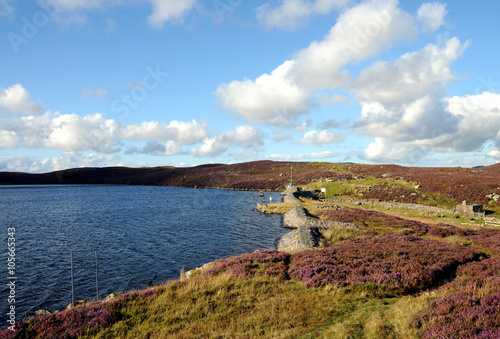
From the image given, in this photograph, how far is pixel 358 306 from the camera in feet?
40.5

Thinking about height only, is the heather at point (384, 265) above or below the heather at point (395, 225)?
above

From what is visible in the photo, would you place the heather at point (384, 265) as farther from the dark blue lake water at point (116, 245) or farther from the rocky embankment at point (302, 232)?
the dark blue lake water at point (116, 245)

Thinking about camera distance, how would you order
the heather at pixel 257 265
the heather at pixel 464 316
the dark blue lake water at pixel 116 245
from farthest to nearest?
the dark blue lake water at pixel 116 245, the heather at pixel 257 265, the heather at pixel 464 316

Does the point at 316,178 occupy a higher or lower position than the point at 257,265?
higher

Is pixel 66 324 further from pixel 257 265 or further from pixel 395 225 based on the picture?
pixel 395 225

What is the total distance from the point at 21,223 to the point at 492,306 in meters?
59.0

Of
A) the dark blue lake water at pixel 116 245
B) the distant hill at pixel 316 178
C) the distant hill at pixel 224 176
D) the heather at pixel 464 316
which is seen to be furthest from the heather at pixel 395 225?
the distant hill at pixel 224 176

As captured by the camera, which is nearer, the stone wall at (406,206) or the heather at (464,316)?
the heather at (464,316)

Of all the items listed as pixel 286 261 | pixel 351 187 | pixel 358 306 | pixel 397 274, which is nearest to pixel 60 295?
pixel 286 261

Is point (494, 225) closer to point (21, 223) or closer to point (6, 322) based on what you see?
point (6, 322)

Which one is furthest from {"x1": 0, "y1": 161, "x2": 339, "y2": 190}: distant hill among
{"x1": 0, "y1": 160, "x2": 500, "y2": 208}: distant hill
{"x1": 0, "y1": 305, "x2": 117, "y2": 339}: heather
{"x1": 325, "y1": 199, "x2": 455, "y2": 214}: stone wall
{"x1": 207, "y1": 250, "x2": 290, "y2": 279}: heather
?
{"x1": 0, "y1": 305, "x2": 117, "y2": 339}: heather

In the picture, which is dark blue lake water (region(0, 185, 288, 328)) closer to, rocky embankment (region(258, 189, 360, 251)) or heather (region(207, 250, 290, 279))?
rocky embankment (region(258, 189, 360, 251))

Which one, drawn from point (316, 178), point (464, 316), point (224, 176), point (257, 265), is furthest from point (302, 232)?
point (224, 176)

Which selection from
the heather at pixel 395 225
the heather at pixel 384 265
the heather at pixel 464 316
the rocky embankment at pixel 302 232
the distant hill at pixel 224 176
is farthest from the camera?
the distant hill at pixel 224 176
